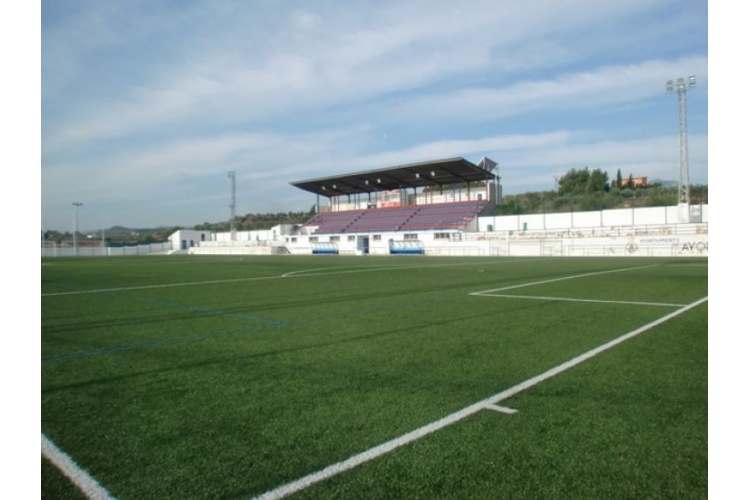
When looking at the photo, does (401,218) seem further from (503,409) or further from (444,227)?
(503,409)

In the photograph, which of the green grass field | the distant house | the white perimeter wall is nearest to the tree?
the distant house

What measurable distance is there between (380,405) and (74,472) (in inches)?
80.8

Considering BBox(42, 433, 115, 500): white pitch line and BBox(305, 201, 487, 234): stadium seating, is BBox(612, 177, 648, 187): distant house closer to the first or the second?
BBox(305, 201, 487, 234): stadium seating

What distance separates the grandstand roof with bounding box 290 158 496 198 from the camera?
48.5m

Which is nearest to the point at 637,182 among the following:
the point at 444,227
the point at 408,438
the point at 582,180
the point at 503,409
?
the point at 582,180

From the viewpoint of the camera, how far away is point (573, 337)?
5.81 m

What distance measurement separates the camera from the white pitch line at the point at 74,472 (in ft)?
7.60

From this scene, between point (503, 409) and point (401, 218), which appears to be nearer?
point (503, 409)

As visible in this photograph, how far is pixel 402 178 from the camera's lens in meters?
55.4

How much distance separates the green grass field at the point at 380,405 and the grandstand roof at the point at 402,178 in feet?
138
